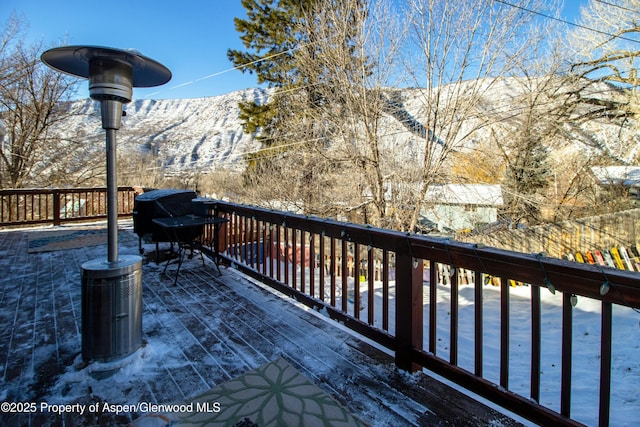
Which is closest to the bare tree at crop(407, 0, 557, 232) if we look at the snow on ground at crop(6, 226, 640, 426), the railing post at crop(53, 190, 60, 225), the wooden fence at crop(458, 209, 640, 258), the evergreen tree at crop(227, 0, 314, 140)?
the wooden fence at crop(458, 209, 640, 258)

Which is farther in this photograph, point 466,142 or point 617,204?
point 617,204

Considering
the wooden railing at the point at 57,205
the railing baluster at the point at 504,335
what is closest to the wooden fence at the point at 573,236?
the railing baluster at the point at 504,335

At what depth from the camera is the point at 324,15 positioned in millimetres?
9344

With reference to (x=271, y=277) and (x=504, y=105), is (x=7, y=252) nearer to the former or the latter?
(x=271, y=277)

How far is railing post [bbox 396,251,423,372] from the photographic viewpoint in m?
2.00

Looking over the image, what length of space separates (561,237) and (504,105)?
13.7 feet

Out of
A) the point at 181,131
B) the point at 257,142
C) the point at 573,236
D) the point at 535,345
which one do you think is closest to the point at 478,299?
the point at 535,345

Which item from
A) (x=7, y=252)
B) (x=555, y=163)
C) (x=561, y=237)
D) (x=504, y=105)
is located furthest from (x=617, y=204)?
(x=7, y=252)

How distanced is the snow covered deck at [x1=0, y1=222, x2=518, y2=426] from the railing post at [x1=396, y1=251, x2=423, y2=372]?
0.11 meters

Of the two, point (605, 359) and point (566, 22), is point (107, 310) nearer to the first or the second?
point (605, 359)

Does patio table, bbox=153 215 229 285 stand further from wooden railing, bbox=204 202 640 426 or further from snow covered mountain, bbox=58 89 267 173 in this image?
snow covered mountain, bbox=58 89 267 173

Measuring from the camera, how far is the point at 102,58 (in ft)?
6.48

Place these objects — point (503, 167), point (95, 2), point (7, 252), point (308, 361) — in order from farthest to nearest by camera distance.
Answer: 1. point (503, 167)
2. point (95, 2)
3. point (7, 252)
4. point (308, 361)

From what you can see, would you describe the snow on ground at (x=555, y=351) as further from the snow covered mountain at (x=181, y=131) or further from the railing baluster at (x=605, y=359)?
the snow covered mountain at (x=181, y=131)
